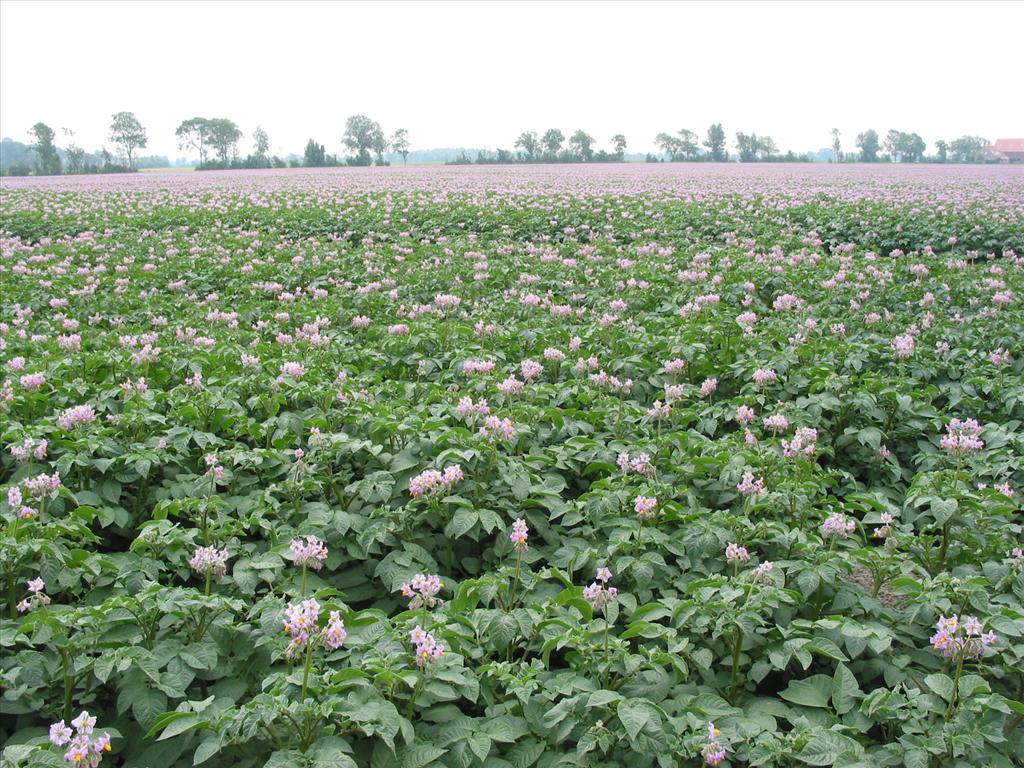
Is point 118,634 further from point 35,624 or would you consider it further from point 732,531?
point 732,531

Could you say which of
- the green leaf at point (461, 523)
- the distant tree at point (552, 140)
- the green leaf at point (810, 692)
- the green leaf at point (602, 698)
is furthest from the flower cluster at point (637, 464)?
the distant tree at point (552, 140)

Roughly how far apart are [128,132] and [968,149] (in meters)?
106

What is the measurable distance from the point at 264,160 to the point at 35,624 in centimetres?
7191

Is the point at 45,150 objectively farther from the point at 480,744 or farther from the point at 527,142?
the point at 480,744

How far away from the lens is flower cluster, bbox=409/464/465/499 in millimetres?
3713

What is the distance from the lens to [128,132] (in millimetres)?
101438

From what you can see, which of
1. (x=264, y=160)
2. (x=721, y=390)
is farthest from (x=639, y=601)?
(x=264, y=160)

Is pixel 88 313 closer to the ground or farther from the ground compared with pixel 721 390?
farther from the ground

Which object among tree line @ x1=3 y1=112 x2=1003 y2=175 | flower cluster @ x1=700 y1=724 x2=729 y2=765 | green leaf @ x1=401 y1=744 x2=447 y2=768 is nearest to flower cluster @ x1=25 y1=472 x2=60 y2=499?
green leaf @ x1=401 y1=744 x2=447 y2=768

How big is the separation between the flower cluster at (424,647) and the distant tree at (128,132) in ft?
382

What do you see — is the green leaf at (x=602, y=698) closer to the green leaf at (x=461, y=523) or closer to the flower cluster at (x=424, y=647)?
the flower cluster at (x=424, y=647)

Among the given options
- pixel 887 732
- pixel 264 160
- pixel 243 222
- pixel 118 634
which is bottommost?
pixel 887 732

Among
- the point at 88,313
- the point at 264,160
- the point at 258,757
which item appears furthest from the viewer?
the point at 264,160

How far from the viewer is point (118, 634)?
293 centimetres
